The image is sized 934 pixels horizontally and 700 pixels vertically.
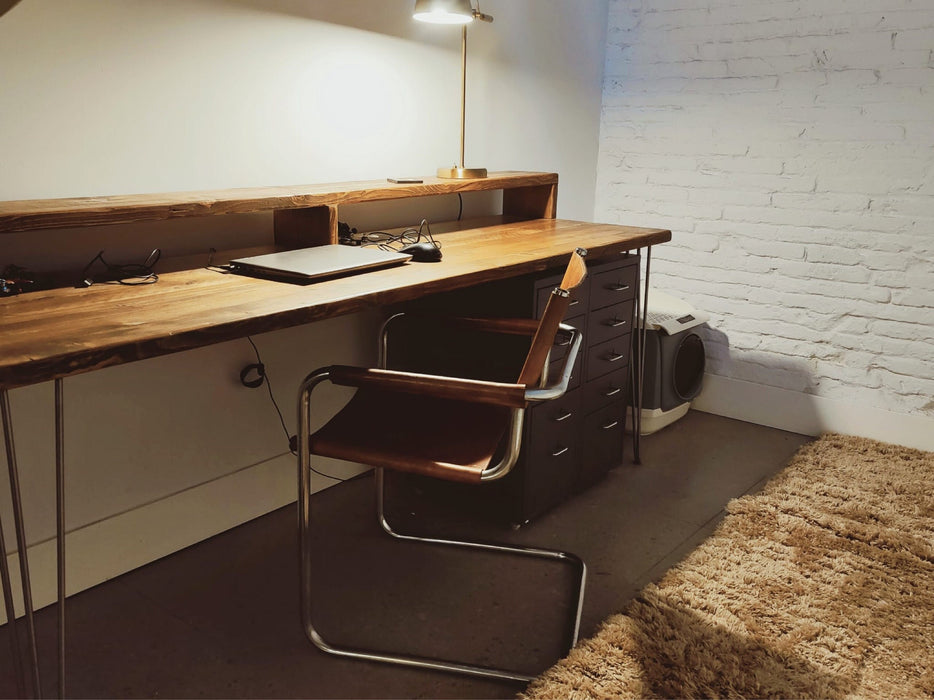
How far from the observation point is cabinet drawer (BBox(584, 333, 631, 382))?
2387 mm

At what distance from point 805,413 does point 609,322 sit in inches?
43.0

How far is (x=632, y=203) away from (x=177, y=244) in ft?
6.55

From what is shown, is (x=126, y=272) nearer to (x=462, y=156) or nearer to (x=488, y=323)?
(x=488, y=323)

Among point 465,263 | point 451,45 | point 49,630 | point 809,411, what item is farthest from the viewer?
point 809,411

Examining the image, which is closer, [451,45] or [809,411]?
[451,45]

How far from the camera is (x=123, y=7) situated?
5.84 ft

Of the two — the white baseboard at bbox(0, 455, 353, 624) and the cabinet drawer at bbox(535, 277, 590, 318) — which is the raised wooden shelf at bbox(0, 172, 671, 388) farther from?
the white baseboard at bbox(0, 455, 353, 624)

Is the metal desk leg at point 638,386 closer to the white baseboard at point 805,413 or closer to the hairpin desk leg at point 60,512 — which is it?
the white baseboard at point 805,413

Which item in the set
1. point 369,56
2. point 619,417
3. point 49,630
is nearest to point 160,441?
point 49,630

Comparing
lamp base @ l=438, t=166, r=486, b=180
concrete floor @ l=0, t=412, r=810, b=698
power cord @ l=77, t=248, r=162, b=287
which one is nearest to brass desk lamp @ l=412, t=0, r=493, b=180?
lamp base @ l=438, t=166, r=486, b=180

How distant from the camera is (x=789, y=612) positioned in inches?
74.0

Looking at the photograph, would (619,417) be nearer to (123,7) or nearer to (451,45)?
(451,45)

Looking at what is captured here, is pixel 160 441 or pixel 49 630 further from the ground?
pixel 160 441

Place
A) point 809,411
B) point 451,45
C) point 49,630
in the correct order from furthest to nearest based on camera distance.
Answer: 1. point 809,411
2. point 451,45
3. point 49,630
